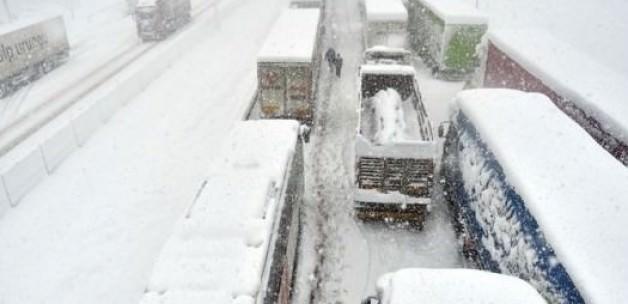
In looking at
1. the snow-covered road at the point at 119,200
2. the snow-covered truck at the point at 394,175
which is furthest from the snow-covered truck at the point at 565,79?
the snow-covered road at the point at 119,200

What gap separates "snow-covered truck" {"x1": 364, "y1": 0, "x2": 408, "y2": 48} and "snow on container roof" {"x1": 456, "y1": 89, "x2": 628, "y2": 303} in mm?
11114

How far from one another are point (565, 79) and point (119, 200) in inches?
512

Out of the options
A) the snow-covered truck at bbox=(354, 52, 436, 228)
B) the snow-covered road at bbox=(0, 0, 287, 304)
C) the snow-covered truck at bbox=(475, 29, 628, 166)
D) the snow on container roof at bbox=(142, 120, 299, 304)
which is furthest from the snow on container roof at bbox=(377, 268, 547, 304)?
the snow-covered road at bbox=(0, 0, 287, 304)

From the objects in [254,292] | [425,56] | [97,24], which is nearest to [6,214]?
[254,292]

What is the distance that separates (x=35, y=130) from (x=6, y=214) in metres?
7.11

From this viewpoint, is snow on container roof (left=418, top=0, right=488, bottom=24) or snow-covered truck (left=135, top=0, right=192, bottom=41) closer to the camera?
snow on container roof (left=418, top=0, right=488, bottom=24)

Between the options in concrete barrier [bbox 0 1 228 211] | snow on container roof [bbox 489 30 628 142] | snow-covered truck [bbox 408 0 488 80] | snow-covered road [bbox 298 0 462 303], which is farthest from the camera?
snow-covered truck [bbox 408 0 488 80]

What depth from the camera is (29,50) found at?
24.0m

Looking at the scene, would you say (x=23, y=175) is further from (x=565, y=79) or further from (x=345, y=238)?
(x=565, y=79)

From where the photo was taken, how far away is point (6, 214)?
42.2 feet

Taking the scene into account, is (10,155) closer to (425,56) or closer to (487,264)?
(487,264)

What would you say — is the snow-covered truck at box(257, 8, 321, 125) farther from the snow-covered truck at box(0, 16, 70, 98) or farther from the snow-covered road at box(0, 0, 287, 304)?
the snow-covered truck at box(0, 16, 70, 98)

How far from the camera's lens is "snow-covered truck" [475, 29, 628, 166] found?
10297mm

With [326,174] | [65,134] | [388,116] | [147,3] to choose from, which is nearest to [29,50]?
[147,3]
